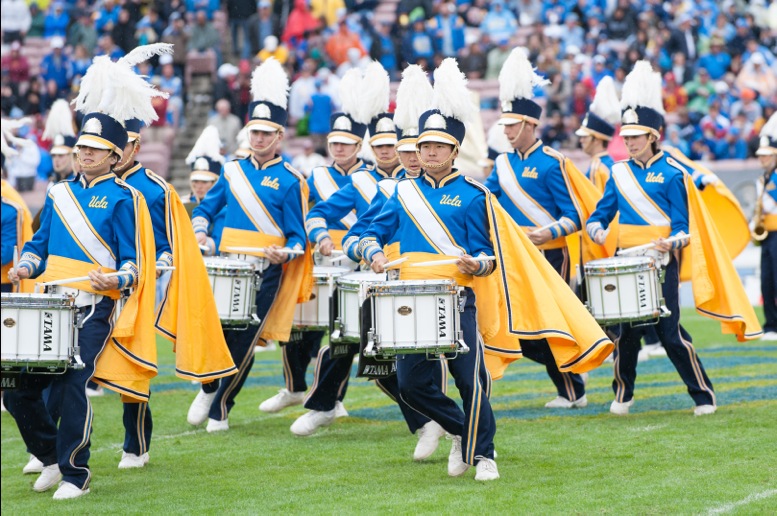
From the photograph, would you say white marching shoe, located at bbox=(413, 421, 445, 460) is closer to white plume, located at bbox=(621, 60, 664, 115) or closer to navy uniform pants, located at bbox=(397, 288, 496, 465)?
navy uniform pants, located at bbox=(397, 288, 496, 465)

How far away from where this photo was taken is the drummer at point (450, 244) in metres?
7.67

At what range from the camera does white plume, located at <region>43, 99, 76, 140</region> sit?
12805 mm

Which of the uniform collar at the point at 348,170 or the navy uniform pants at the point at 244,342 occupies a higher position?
the uniform collar at the point at 348,170

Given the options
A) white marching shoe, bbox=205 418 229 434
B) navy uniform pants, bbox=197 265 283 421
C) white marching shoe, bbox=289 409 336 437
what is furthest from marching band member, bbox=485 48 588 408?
white marching shoe, bbox=205 418 229 434

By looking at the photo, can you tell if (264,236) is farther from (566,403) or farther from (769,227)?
(769,227)

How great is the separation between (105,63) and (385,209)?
6.01ft

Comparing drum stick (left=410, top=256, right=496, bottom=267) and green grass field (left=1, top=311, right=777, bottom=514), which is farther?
drum stick (left=410, top=256, right=496, bottom=267)

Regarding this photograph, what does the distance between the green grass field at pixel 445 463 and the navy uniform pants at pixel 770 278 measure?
2824mm

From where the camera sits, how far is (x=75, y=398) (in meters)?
7.63

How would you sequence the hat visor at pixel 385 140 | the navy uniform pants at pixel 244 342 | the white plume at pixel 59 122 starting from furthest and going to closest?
the white plume at pixel 59 122 → the hat visor at pixel 385 140 → the navy uniform pants at pixel 244 342

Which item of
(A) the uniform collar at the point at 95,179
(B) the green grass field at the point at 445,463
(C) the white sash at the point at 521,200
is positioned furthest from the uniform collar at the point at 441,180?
(C) the white sash at the point at 521,200

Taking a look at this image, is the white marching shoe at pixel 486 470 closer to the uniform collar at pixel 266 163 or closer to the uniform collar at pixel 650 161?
the uniform collar at pixel 650 161

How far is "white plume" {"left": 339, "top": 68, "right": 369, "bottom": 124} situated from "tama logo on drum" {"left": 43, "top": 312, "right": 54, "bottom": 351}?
3.98m

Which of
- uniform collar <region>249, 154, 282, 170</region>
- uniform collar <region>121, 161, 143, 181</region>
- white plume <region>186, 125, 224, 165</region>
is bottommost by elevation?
uniform collar <region>121, 161, 143, 181</region>
